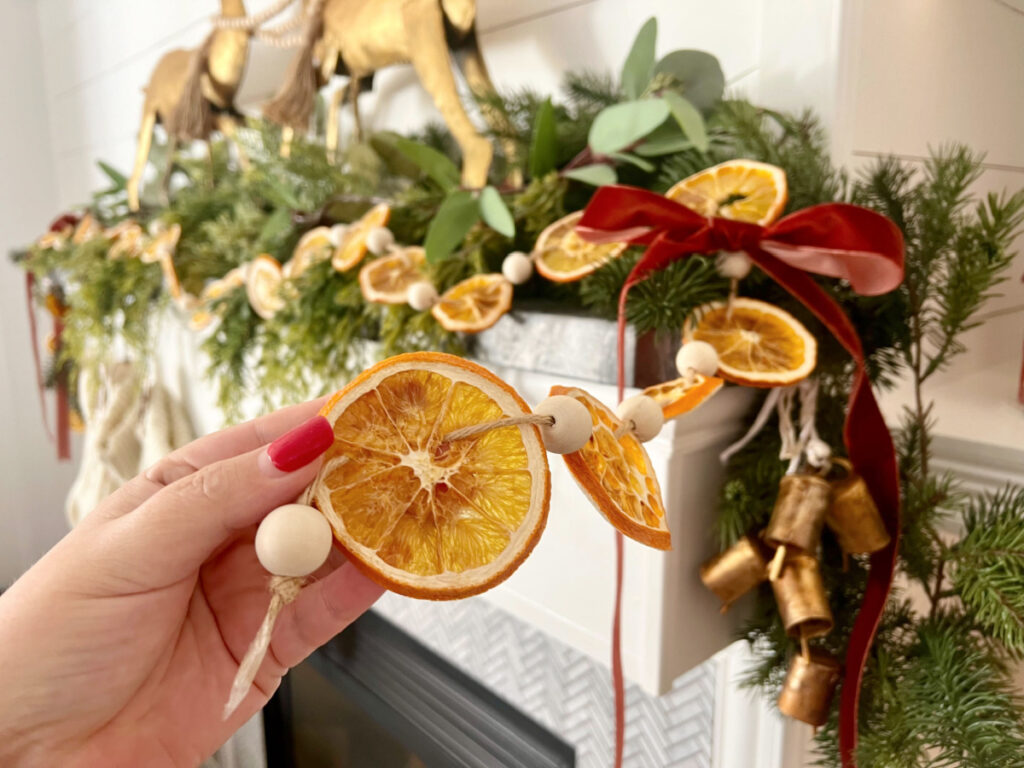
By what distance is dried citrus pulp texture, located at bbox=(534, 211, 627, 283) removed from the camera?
0.51 m

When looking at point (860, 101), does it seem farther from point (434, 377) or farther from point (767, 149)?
point (434, 377)

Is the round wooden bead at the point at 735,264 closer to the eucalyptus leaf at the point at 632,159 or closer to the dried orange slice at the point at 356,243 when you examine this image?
the eucalyptus leaf at the point at 632,159

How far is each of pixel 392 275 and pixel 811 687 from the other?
1.55ft

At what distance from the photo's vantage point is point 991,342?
73 centimetres

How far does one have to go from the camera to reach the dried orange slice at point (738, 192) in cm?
45

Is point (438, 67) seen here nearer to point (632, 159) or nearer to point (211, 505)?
point (632, 159)

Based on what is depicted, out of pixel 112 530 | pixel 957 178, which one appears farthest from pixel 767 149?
pixel 112 530

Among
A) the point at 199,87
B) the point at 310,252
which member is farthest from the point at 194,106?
the point at 310,252

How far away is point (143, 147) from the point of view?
128cm

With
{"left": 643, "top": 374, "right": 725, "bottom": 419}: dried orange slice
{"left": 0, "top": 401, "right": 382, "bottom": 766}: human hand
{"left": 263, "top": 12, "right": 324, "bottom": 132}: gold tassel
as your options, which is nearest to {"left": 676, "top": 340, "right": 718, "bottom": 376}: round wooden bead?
{"left": 643, "top": 374, "right": 725, "bottom": 419}: dried orange slice

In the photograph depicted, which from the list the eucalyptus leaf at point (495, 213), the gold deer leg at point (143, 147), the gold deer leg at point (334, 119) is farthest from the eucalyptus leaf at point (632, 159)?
the gold deer leg at point (143, 147)

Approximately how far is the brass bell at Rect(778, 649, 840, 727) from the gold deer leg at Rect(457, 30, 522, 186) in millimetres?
496

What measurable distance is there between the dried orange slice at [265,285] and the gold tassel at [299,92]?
242 mm

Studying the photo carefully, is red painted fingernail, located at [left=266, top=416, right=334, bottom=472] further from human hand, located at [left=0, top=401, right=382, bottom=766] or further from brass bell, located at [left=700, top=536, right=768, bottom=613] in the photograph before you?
brass bell, located at [left=700, top=536, right=768, bottom=613]
